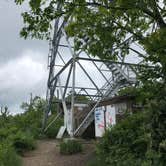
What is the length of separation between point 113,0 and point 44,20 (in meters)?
2.13

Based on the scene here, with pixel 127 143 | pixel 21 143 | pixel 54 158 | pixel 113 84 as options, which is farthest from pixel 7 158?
pixel 113 84

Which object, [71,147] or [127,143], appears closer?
[127,143]

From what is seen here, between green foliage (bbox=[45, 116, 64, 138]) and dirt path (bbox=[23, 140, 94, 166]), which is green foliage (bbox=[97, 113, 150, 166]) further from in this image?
green foliage (bbox=[45, 116, 64, 138])

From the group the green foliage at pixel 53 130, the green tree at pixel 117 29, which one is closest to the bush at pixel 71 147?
the green tree at pixel 117 29

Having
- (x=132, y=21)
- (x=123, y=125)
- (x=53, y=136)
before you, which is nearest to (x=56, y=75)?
(x=53, y=136)

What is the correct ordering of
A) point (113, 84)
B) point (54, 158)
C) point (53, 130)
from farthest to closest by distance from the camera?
1. point (53, 130)
2. point (113, 84)
3. point (54, 158)

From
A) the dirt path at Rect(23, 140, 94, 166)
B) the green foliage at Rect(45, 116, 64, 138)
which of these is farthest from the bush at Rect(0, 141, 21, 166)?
the green foliage at Rect(45, 116, 64, 138)

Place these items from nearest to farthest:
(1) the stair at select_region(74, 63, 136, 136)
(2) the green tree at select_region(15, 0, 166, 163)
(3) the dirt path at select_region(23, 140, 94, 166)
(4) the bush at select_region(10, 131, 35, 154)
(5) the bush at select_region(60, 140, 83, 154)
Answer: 1. (2) the green tree at select_region(15, 0, 166, 163)
2. (3) the dirt path at select_region(23, 140, 94, 166)
3. (5) the bush at select_region(60, 140, 83, 154)
4. (4) the bush at select_region(10, 131, 35, 154)
5. (1) the stair at select_region(74, 63, 136, 136)

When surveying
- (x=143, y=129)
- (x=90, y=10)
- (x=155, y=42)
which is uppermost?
(x=90, y=10)

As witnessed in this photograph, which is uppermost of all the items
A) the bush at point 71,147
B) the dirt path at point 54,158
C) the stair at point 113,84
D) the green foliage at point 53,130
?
the stair at point 113,84

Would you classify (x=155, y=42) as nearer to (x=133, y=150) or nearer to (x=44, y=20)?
(x=44, y=20)

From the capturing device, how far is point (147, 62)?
1070cm

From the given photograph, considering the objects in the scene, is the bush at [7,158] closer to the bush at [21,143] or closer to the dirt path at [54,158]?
the dirt path at [54,158]

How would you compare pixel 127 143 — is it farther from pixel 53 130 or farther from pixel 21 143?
pixel 53 130
